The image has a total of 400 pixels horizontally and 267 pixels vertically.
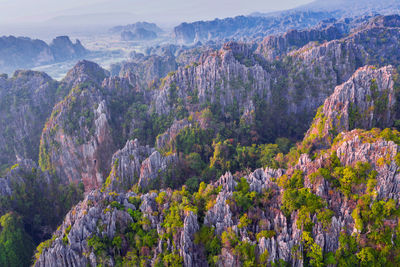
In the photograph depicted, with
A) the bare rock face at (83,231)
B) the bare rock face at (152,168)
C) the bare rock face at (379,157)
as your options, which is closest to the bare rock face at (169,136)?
the bare rock face at (152,168)

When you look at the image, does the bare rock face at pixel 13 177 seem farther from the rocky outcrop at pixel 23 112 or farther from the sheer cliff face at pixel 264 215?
the rocky outcrop at pixel 23 112

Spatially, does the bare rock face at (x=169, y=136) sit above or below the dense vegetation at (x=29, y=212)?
above

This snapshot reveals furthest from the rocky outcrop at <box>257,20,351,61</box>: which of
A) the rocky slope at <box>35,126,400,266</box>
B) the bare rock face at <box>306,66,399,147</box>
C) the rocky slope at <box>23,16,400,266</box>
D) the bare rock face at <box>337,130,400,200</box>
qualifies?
the rocky slope at <box>35,126,400,266</box>

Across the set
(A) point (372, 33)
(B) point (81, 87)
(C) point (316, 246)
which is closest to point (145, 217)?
(C) point (316, 246)

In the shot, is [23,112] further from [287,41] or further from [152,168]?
[287,41]

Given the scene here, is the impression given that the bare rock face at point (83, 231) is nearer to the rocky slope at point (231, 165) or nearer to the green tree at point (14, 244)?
the rocky slope at point (231, 165)

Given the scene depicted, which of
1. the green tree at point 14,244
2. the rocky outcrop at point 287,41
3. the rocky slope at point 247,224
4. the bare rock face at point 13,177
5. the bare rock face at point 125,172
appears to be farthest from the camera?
the rocky outcrop at point 287,41

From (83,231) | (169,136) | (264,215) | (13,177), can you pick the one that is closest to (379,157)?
(264,215)

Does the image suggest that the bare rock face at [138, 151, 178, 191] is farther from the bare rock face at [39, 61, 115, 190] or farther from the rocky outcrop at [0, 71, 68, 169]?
Answer: the rocky outcrop at [0, 71, 68, 169]

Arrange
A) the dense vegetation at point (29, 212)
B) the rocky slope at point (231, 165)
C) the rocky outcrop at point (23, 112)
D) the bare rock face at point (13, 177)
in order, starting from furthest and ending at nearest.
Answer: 1. the rocky outcrop at point (23, 112)
2. the bare rock face at point (13, 177)
3. the dense vegetation at point (29, 212)
4. the rocky slope at point (231, 165)

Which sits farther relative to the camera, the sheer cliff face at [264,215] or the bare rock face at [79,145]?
the bare rock face at [79,145]

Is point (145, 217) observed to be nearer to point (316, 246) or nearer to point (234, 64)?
point (316, 246)

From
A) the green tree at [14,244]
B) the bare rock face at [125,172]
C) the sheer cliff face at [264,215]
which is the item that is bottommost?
the green tree at [14,244]
